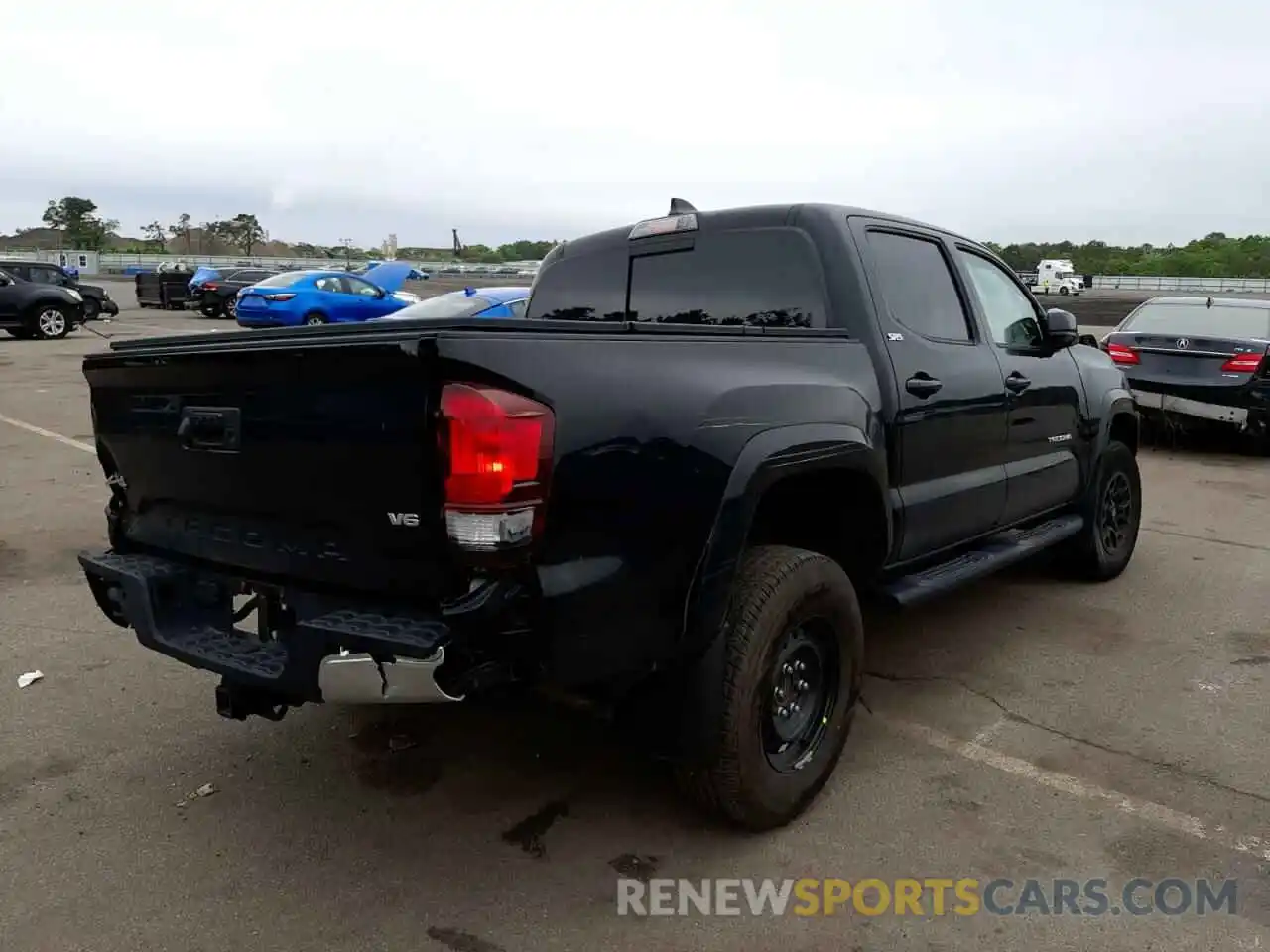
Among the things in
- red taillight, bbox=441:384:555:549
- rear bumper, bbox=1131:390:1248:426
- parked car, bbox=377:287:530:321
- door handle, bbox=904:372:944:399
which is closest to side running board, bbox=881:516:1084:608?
door handle, bbox=904:372:944:399

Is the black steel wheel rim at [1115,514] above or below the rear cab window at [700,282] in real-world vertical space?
below

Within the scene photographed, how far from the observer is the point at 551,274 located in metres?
4.59

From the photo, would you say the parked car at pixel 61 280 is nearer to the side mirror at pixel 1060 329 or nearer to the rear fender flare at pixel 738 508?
the side mirror at pixel 1060 329

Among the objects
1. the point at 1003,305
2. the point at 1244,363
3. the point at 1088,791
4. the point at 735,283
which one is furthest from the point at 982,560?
the point at 1244,363

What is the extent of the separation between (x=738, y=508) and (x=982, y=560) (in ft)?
6.28

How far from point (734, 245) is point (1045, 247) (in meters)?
93.3

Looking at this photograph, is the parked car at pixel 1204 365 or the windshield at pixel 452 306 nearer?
the parked car at pixel 1204 365

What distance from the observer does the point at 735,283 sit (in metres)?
3.90

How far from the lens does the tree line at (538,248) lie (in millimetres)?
66125

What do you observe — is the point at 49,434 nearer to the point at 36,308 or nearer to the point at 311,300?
the point at 311,300

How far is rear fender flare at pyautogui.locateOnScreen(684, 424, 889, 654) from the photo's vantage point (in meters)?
2.74

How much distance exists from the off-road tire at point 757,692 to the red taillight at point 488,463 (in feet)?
2.59

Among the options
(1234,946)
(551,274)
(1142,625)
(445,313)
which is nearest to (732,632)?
(1234,946)

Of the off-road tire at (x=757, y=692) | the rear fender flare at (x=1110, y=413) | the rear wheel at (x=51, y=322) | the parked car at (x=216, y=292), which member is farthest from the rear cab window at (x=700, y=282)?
the parked car at (x=216, y=292)
